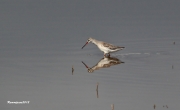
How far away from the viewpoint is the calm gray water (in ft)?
42.9

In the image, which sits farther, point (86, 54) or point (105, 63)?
point (86, 54)

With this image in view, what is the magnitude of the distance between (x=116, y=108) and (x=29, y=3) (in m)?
12.8

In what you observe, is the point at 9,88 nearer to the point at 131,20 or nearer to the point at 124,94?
the point at 124,94

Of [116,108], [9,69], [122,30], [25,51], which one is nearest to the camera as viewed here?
[116,108]

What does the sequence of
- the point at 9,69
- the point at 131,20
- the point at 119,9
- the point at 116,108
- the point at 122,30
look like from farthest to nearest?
1. the point at 119,9
2. the point at 131,20
3. the point at 122,30
4. the point at 9,69
5. the point at 116,108

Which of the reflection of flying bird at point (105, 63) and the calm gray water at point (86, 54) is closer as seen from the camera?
the calm gray water at point (86, 54)

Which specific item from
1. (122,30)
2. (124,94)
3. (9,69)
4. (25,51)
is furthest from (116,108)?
(122,30)

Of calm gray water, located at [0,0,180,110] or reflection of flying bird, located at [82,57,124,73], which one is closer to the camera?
calm gray water, located at [0,0,180,110]

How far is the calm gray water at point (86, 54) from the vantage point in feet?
42.9

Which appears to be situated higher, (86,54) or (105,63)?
(86,54)

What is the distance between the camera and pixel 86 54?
706 inches

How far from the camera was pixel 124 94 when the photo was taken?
1327 cm

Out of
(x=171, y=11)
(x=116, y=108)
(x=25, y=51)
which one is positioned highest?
(x=171, y=11)

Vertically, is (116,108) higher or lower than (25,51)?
lower
